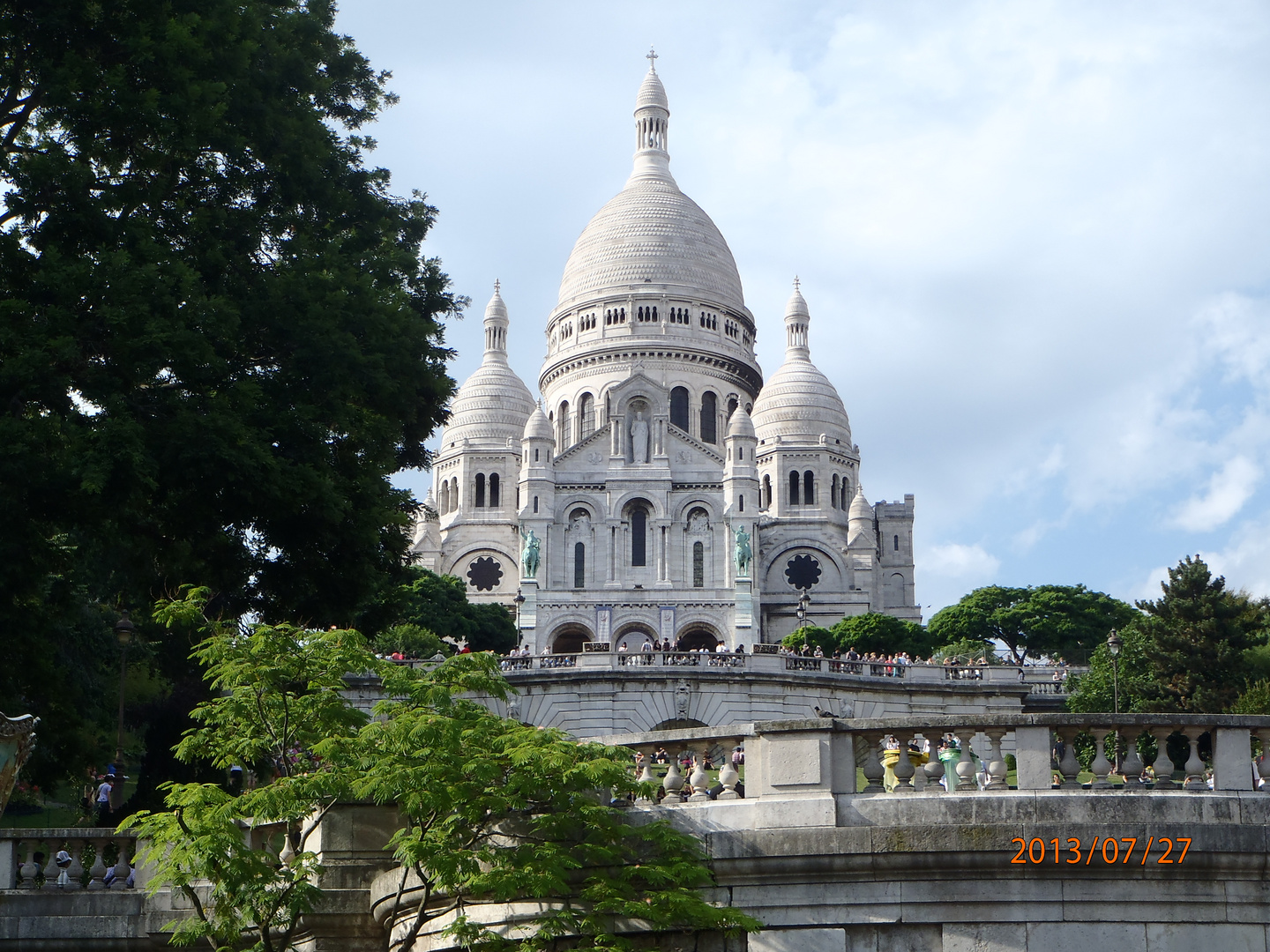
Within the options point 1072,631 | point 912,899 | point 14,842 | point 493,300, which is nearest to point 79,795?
point 14,842

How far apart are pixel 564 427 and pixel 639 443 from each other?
11641 millimetres

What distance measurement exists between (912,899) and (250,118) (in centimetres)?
1524

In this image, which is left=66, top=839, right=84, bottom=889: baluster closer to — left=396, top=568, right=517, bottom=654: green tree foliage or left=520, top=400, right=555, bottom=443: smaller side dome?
left=396, top=568, right=517, bottom=654: green tree foliage

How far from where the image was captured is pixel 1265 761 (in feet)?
40.4

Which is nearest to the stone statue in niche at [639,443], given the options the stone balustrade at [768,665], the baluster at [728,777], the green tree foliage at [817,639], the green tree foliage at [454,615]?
the green tree foliage at [454,615]

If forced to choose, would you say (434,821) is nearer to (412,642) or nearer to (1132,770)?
(1132,770)

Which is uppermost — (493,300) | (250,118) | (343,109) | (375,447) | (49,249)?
(493,300)

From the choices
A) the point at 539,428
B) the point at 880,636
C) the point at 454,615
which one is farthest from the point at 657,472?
the point at 454,615

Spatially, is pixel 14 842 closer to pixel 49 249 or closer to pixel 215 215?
pixel 49 249

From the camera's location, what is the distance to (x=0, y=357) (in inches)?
758

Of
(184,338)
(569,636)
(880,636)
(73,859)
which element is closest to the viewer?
(73,859)

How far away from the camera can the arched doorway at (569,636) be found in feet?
301

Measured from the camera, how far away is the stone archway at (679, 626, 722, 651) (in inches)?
3671
